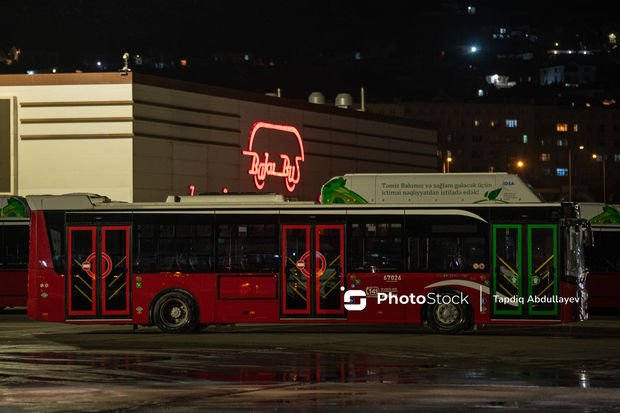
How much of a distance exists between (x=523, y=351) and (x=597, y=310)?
14950 mm

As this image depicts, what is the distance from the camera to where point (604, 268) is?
116 ft

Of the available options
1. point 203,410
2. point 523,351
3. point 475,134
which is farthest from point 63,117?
point 475,134

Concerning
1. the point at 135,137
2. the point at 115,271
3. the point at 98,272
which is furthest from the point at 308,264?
the point at 135,137

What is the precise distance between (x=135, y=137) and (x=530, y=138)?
443ft

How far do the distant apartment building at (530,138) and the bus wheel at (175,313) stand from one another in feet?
442

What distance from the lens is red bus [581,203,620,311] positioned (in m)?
35.0

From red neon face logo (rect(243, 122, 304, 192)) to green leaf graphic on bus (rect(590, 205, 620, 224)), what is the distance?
66.7 ft

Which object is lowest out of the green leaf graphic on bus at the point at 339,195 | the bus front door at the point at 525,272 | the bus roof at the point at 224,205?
the bus front door at the point at 525,272

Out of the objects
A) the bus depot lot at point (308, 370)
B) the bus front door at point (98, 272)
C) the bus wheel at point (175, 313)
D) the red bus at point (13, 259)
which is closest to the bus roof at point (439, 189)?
the bus depot lot at point (308, 370)

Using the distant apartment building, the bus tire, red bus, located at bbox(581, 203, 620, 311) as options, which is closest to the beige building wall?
red bus, located at bbox(581, 203, 620, 311)

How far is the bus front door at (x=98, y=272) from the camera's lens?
2686 centimetres

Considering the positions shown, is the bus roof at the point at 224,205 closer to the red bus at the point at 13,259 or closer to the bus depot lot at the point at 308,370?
the bus depot lot at the point at 308,370

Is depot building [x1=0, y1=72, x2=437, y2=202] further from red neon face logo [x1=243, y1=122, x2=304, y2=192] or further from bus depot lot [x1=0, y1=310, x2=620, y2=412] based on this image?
bus depot lot [x1=0, y1=310, x2=620, y2=412]

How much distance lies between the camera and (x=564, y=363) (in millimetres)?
20031
